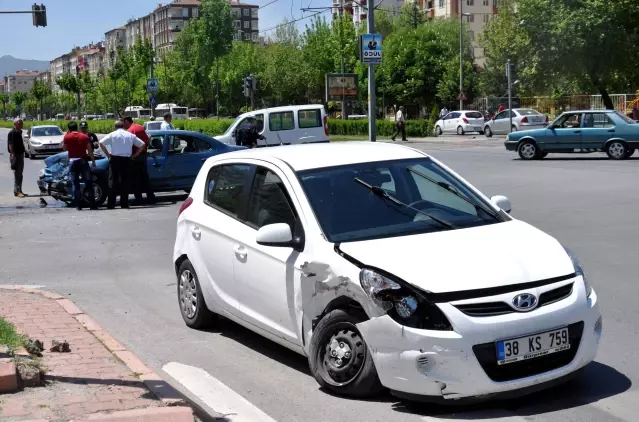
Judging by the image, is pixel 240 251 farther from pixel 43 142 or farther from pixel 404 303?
pixel 43 142

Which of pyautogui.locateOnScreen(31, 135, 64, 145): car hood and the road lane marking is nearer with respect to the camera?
the road lane marking

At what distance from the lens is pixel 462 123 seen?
5234cm

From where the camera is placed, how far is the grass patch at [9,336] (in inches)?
257

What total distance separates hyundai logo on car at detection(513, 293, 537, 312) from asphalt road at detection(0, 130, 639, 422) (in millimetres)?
624

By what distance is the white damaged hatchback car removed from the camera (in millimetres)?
5207

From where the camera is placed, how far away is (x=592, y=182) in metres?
20.5

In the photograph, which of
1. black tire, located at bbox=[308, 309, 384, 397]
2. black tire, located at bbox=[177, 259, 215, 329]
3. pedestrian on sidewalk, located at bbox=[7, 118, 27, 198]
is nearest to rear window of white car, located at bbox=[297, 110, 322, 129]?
Answer: pedestrian on sidewalk, located at bbox=[7, 118, 27, 198]

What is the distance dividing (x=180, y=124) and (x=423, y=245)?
6323 cm

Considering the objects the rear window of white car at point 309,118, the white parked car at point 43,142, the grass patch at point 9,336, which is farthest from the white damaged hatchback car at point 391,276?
the white parked car at point 43,142

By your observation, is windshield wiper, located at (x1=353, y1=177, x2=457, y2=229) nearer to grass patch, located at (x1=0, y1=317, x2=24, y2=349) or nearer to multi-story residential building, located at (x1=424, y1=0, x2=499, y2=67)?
grass patch, located at (x1=0, y1=317, x2=24, y2=349)

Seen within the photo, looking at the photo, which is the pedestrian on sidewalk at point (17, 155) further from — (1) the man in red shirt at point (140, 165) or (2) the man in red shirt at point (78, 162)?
(1) the man in red shirt at point (140, 165)

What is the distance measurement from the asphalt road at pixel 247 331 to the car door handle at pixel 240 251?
2.60 ft

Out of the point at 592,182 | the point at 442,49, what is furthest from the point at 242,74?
the point at 592,182

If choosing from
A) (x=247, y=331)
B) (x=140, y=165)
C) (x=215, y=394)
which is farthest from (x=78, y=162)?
(x=215, y=394)
